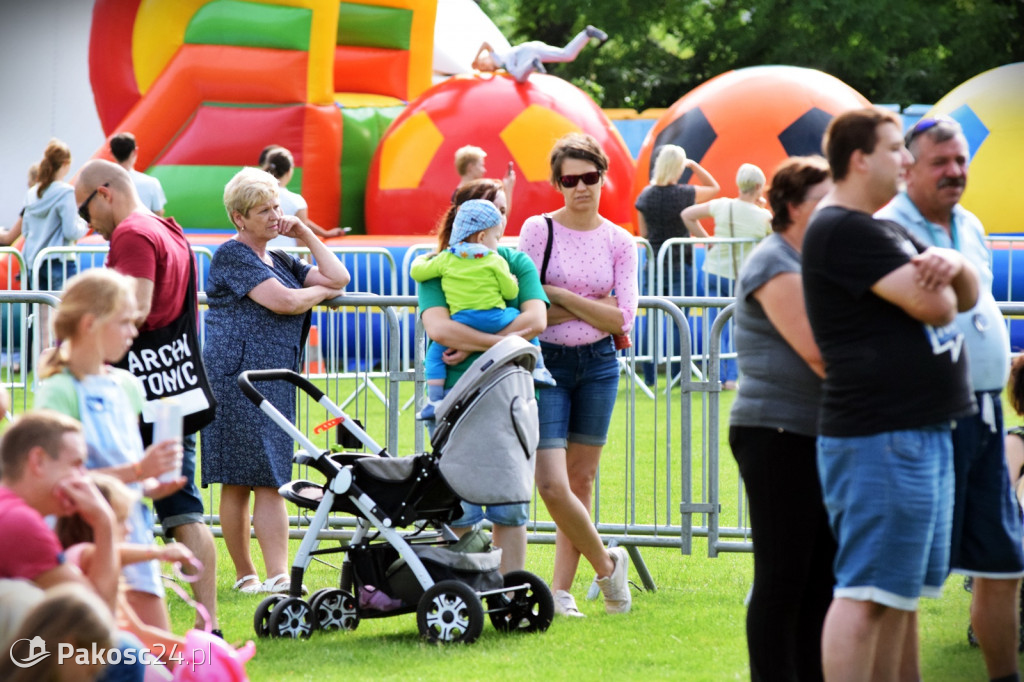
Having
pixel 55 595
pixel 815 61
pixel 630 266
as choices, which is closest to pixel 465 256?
pixel 630 266

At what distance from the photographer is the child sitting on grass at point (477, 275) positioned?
5.60 m

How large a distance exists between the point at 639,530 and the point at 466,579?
63.0 inches

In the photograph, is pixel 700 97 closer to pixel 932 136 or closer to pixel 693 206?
pixel 693 206

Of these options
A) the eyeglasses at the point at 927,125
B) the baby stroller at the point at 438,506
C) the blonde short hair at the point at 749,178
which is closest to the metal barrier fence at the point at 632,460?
the baby stroller at the point at 438,506

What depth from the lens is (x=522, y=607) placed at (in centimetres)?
567

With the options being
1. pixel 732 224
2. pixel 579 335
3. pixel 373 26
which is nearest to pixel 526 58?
pixel 373 26

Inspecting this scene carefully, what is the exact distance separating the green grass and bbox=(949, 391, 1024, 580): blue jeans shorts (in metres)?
0.87

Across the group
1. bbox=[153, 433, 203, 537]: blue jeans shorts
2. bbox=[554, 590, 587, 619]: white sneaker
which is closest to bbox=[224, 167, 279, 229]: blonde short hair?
bbox=[153, 433, 203, 537]: blue jeans shorts

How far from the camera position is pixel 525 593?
567cm

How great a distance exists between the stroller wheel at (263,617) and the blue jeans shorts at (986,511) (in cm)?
263

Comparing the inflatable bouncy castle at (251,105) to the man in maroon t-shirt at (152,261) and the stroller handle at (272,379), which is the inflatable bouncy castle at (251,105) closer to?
the stroller handle at (272,379)

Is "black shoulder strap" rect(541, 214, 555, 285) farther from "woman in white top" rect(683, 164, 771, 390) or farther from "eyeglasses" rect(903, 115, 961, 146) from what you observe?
"woman in white top" rect(683, 164, 771, 390)

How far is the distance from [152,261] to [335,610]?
161cm

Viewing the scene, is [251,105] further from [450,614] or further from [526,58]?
[450,614]
